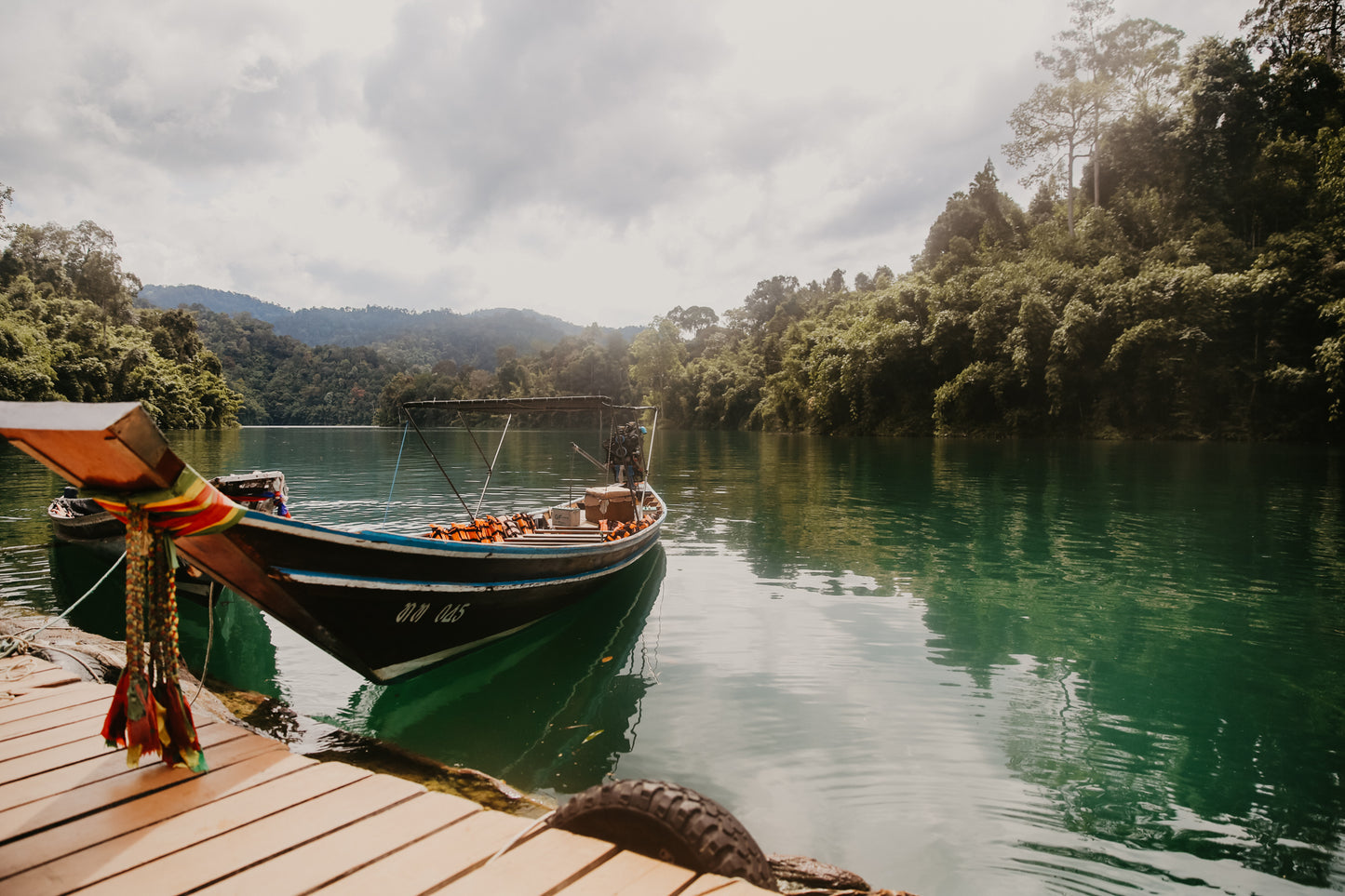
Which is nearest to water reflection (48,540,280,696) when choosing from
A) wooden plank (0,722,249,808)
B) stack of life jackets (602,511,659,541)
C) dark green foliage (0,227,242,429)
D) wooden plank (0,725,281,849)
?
wooden plank (0,722,249,808)

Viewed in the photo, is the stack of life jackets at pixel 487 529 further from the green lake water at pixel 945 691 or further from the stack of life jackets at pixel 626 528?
the green lake water at pixel 945 691

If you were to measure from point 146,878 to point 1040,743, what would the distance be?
6.07m

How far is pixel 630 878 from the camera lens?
228cm

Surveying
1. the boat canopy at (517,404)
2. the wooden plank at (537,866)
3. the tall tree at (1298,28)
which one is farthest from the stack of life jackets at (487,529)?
the tall tree at (1298,28)

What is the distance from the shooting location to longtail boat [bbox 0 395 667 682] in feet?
7.85

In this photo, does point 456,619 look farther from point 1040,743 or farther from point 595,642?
point 1040,743

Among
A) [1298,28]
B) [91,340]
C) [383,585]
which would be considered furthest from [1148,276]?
[91,340]

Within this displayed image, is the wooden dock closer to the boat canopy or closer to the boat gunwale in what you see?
the boat gunwale

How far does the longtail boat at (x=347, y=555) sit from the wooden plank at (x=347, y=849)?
56.1 inches

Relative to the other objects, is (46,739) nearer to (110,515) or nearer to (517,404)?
(517,404)

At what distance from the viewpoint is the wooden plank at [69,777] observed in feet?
9.13

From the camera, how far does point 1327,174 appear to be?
3509 centimetres

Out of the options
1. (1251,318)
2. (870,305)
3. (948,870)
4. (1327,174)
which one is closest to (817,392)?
(870,305)

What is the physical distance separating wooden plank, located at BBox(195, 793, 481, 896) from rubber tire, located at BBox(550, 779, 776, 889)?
1.57 feet
